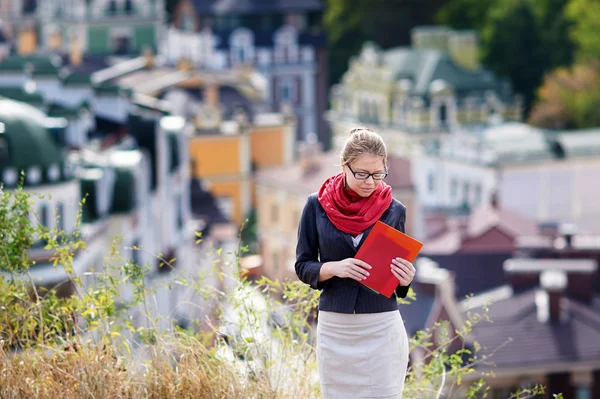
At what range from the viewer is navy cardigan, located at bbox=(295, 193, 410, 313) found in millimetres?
8062

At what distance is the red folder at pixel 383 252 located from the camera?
795 centimetres

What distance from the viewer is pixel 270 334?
9.50 m

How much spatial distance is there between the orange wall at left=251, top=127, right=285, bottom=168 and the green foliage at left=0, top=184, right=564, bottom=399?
55368mm

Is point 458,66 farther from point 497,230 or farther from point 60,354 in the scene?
point 60,354

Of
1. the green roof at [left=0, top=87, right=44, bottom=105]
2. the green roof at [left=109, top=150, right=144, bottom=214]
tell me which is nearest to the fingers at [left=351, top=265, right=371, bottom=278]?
the green roof at [left=109, top=150, right=144, bottom=214]

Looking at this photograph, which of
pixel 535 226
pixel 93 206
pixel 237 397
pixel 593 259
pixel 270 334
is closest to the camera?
pixel 237 397

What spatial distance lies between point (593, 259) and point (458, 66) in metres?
44.5

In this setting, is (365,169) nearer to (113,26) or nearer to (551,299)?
(551,299)

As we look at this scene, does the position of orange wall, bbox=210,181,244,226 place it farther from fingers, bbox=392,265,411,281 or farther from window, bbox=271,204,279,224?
fingers, bbox=392,265,411,281

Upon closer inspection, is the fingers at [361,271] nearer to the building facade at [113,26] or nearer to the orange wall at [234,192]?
the orange wall at [234,192]

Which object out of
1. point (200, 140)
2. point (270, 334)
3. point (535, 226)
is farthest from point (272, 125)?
point (270, 334)

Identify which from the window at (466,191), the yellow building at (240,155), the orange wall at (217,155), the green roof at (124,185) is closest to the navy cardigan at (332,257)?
the green roof at (124,185)

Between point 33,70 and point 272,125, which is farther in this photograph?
point 272,125

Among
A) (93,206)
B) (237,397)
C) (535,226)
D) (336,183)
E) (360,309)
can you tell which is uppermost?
(336,183)
